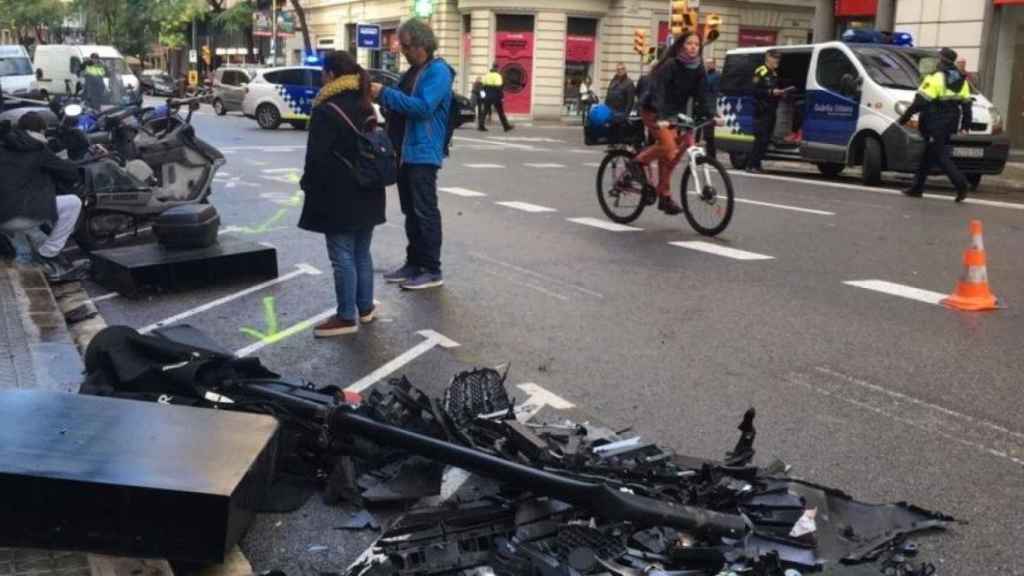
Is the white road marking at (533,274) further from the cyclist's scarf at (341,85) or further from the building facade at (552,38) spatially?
the building facade at (552,38)

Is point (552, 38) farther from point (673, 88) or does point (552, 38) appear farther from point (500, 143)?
point (673, 88)

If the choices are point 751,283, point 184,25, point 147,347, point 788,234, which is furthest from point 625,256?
point 184,25

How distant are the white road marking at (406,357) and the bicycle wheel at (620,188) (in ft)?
15.5

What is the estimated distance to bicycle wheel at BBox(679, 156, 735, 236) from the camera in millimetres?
9984

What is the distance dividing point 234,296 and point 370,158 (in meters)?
2.03

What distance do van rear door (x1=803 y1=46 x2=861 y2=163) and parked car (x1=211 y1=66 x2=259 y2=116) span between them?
76.1 feet

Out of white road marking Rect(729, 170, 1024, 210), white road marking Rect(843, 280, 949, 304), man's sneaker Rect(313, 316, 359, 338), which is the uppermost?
white road marking Rect(729, 170, 1024, 210)

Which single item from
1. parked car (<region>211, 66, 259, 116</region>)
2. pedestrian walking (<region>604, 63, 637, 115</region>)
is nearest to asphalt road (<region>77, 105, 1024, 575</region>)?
pedestrian walking (<region>604, 63, 637, 115</region>)

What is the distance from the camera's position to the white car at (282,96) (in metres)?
28.9

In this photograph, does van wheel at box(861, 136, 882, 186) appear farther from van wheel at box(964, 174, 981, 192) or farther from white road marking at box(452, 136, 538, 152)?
white road marking at box(452, 136, 538, 152)

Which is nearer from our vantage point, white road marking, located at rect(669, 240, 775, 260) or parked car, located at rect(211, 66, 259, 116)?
white road marking, located at rect(669, 240, 775, 260)

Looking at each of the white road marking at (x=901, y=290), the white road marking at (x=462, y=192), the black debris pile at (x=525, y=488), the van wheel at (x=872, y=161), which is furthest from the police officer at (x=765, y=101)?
the black debris pile at (x=525, y=488)

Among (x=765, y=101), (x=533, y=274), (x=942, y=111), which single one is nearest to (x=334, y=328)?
(x=533, y=274)

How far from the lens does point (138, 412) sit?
3.71 m
